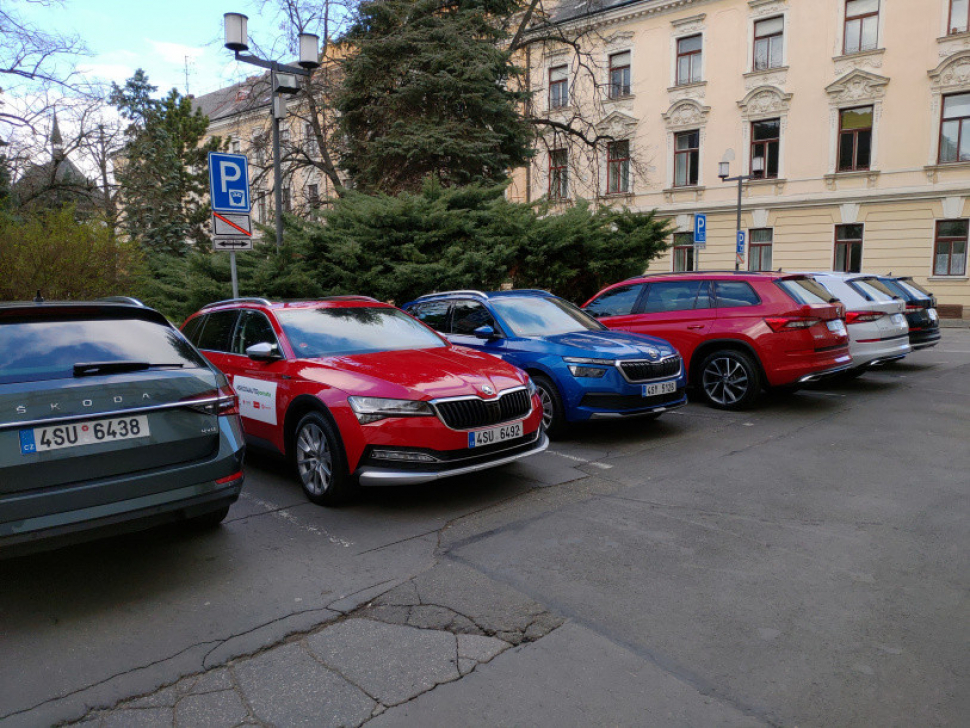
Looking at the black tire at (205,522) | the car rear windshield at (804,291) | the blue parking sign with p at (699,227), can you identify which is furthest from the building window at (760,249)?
the black tire at (205,522)

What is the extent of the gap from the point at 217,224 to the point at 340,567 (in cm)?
631

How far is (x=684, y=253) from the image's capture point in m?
31.6

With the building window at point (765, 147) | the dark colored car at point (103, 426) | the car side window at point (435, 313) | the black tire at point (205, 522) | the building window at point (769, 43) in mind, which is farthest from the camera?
the building window at point (765, 147)

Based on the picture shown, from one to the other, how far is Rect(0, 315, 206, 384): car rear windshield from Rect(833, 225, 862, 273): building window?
28396mm

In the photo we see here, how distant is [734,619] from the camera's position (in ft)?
11.2

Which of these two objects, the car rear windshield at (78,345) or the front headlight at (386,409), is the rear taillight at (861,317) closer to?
the front headlight at (386,409)

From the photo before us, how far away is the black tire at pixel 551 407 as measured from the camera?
725cm

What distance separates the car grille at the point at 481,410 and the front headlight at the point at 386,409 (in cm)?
12

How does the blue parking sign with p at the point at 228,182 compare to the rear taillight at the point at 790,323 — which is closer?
the rear taillight at the point at 790,323

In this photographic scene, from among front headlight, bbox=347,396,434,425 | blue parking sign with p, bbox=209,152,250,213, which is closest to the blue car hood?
front headlight, bbox=347,396,434,425

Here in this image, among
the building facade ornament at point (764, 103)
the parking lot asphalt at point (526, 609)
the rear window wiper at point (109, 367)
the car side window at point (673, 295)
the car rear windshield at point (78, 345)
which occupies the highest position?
the building facade ornament at point (764, 103)

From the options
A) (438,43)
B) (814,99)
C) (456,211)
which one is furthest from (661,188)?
(456,211)

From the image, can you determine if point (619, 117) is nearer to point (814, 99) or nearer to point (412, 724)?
point (814, 99)

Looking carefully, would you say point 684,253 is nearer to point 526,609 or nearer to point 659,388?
point 659,388
